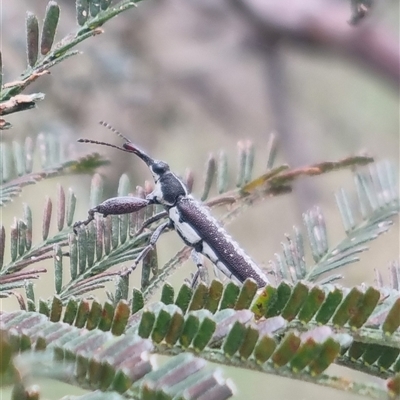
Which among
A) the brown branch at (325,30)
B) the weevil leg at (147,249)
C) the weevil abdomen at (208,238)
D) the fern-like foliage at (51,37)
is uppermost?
the brown branch at (325,30)

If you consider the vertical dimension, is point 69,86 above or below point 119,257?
above

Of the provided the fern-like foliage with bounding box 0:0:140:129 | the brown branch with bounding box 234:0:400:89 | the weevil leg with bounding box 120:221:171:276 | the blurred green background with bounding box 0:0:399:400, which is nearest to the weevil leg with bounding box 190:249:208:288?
the weevil leg with bounding box 120:221:171:276

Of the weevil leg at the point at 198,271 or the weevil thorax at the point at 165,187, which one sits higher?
the weevil thorax at the point at 165,187

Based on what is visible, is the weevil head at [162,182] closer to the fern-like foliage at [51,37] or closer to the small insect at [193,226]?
the small insect at [193,226]

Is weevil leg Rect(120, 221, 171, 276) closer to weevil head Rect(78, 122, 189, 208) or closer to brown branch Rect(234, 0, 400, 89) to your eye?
weevil head Rect(78, 122, 189, 208)

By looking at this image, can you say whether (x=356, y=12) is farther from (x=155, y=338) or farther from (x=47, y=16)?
(x=155, y=338)

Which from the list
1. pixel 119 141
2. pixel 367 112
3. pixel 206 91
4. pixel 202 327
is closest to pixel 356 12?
pixel 202 327

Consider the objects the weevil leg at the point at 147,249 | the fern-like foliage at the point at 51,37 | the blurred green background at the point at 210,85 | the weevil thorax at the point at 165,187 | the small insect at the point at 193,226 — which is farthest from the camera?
the blurred green background at the point at 210,85

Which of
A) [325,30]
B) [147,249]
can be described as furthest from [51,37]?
[325,30]

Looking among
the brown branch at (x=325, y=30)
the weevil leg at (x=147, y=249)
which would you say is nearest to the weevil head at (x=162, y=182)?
the weevil leg at (x=147, y=249)
